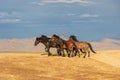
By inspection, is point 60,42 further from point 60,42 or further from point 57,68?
point 57,68

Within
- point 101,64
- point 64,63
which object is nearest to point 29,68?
point 64,63

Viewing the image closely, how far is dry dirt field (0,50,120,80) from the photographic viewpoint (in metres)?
33.7

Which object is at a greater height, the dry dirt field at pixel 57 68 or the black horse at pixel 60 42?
the black horse at pixel 60 42

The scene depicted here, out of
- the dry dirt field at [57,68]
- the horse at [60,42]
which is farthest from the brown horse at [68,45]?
the dry dirt field at [57,68]

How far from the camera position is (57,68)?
3728cm

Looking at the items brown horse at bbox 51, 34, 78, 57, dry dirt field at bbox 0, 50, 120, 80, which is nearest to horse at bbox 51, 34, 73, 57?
brown horse at bbox 51, 34, 78, 57

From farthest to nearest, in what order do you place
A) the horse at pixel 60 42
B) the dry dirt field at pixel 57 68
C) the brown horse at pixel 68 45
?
the brown horse at pixel 68 45 < the horse at pixel 60 42 < the dry dirt field at pixel 57 68

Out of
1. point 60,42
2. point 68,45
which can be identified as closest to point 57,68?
point 60,42

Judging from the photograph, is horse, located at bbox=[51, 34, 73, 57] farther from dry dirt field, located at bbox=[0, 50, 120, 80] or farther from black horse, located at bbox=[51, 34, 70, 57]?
dry dirt field, located at bbox=[0, 50, 120, 80]

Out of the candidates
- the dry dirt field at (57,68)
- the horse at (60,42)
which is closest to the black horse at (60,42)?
the horse at (60,42)

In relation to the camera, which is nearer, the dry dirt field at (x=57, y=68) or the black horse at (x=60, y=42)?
the dry dirt field at (x=57, y=68)

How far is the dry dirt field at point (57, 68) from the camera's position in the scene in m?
33.7

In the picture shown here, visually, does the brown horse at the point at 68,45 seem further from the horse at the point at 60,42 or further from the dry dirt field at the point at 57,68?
the dry dirt field at the point at 57,68

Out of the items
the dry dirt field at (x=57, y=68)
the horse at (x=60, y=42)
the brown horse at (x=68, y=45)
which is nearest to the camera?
the dry dirt field at (x=57, y=68)
